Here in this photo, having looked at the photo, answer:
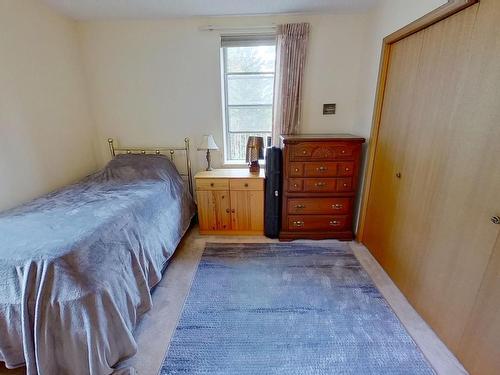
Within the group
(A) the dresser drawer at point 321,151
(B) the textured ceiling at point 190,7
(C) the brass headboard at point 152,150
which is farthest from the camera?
(C) the brass headboard at point 152,150

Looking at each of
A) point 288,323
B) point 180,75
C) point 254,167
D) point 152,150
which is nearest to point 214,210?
point 254,167

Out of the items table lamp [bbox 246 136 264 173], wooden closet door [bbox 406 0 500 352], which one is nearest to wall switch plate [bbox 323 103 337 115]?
table lamp [bbox 246 136 264 173]

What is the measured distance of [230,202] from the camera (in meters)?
2.68

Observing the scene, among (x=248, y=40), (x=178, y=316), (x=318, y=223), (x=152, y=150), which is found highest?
(x=248, y=40)

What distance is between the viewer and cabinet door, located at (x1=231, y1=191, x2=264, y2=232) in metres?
2.66

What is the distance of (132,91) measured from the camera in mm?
2816

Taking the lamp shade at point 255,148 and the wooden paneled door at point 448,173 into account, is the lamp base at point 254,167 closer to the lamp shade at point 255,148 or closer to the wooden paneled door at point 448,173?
the lamp shade at point 255,148

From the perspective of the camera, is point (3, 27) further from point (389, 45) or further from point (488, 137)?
point (488, 137)

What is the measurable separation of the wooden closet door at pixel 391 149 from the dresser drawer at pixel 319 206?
274 mm

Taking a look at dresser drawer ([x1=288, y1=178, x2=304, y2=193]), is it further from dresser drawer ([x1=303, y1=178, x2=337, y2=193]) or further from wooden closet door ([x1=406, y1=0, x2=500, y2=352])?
wooden closet door ([x1=406, y1=0, x2=500, y2=352])

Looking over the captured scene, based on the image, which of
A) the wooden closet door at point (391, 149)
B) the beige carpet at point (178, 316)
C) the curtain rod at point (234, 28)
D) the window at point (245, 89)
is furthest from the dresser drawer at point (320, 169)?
the curtain rod at point (234, 28)

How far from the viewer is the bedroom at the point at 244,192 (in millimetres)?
1228

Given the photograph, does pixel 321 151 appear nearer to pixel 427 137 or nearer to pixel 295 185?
pixel 295 185

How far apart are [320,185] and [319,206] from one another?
24 cm
